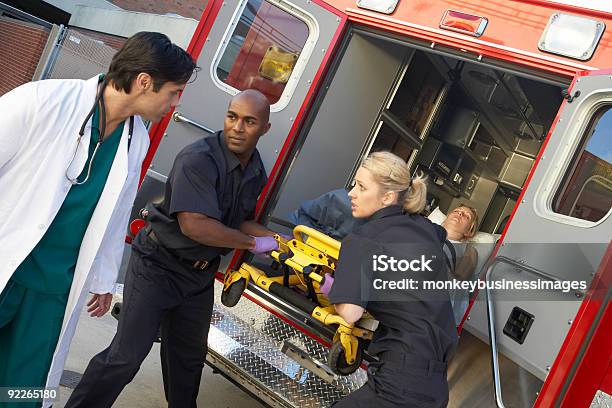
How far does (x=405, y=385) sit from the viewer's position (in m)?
2.26

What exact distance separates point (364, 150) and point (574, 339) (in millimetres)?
2628

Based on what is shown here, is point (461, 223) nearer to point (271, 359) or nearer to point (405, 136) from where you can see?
point (405, 136)

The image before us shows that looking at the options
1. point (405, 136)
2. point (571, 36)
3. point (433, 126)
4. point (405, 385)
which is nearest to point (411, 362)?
point (405, 385)

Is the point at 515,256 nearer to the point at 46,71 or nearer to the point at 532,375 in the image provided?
the point at 532,375

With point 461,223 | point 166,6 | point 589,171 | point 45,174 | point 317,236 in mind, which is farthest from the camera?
point 166,6

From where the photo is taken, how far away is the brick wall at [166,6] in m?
17.9

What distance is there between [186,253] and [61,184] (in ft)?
3.70

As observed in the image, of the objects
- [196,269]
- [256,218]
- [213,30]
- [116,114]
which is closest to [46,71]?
[213,30]

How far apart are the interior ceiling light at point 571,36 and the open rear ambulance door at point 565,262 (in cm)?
16

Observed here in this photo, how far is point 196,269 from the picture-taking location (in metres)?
3.17

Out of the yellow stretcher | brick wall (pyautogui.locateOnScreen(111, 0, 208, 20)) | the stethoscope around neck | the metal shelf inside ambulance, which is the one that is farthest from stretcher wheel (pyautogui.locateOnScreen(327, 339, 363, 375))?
brick wall (pyautogui.locateOnScreen(111, 0, 208, 20))

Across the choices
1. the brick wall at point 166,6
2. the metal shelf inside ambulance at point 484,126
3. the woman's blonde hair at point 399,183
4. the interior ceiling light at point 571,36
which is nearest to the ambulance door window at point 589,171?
the interior ceiling light at point 571,36

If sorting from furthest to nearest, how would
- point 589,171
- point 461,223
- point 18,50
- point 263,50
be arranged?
point 18,50 → point 461,223 → point 263,50 → point 589,171

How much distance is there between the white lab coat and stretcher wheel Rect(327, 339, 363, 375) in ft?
3.87
